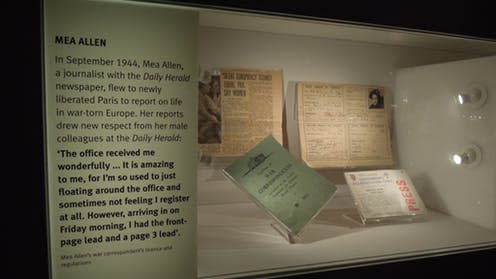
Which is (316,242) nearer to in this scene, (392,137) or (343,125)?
(343,125)

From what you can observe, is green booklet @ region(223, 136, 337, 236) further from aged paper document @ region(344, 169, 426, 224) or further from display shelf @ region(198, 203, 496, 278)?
aged paper document @ region(344, 169, 426, 224)

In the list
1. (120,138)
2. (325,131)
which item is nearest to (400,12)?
(325,131)

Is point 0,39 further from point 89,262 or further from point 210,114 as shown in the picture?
point 210,114

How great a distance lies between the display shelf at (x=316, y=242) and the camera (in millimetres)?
937

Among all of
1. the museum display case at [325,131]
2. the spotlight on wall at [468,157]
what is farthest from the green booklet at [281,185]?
the spotlight on wall at [468,157]

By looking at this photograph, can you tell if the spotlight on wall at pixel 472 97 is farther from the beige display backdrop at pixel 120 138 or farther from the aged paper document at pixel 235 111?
the beige display backdrop at pixel 120 138

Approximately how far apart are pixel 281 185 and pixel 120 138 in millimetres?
504

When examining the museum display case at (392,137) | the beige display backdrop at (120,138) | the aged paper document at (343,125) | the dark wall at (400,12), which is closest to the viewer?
the beige display backdrop at (120,138)

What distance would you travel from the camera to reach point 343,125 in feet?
4.64

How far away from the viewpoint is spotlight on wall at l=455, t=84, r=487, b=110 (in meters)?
1.25

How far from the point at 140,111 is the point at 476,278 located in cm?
105

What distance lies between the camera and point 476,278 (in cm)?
106

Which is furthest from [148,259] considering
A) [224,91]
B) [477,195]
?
[477,195]

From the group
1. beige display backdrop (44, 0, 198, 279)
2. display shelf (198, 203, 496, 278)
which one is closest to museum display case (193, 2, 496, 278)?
display shelf (198, 203, 496, 278)
